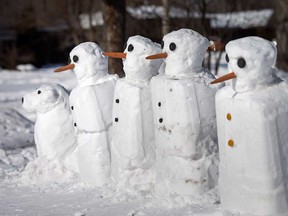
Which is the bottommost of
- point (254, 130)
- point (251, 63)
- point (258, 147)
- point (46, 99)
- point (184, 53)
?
point (258, 147)

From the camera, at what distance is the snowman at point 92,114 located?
18.7 ft

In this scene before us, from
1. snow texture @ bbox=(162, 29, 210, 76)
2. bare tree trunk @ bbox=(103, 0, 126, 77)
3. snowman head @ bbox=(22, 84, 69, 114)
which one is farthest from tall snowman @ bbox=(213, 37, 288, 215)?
bare tree trunk @ bbox=(103, 0, 126, 77)

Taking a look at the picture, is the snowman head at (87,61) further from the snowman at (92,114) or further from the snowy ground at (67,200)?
the snowy ground at (67,200)

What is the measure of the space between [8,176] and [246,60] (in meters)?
3.54

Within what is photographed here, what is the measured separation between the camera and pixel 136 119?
525cm

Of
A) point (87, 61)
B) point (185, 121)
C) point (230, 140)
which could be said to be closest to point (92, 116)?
point (87, 61)

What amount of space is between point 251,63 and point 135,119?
4.51ft

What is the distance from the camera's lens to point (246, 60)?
4324 mm

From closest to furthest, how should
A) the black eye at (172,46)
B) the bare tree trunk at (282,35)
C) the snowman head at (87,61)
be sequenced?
the black eye at (172,46) < the snowman head at (87,61) < the bare tree trunk at (282,35)

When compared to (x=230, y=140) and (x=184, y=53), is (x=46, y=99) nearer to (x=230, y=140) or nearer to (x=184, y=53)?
(x=184, y=53)

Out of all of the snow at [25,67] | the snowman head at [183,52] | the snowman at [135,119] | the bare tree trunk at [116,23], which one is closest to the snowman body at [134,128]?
the snowman at [135,119]

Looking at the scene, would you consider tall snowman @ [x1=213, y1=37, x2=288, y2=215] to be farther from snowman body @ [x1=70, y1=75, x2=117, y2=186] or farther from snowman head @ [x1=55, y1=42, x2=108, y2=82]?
snowman head @ [x1=55, y1=42, x2=108, y2=82]

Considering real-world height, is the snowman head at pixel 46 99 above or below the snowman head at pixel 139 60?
below

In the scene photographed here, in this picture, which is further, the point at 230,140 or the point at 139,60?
the point at 139,60
